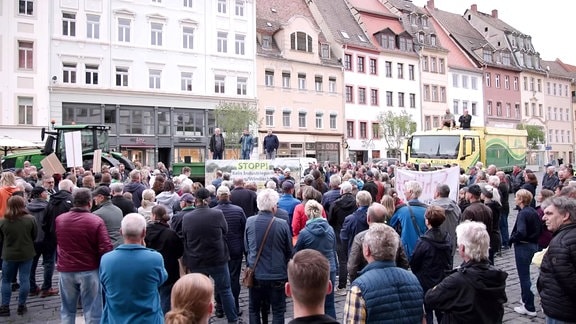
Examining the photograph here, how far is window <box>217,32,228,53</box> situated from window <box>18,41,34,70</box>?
13.1m

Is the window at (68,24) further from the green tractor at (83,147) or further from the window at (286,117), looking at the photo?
the window at (286,117)

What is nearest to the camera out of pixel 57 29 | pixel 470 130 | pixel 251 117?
pixel 470 130

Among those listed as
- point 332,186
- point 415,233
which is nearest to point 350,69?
point 332,186

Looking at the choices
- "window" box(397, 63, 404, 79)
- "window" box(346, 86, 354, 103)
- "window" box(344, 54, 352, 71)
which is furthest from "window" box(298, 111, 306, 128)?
"window" box(397, 63, 404, 79)

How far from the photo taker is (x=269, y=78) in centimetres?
4084

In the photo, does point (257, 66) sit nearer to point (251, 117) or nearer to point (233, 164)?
point (251, 117)

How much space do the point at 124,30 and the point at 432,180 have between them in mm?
28951

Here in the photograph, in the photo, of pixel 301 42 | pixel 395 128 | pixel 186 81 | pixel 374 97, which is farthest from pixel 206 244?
pixel 374 97

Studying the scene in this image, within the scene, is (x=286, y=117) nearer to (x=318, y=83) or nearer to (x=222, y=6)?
(x=318, y=83)

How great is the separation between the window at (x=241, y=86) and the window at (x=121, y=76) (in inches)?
342

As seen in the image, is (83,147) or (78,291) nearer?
(78,291)

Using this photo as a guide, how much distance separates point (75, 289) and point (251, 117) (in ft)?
101

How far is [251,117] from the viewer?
119ft

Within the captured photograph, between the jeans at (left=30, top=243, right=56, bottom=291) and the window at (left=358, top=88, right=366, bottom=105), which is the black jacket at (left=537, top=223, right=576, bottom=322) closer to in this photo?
the jeans at (left=30, top=243, right=56, bottom=291)
